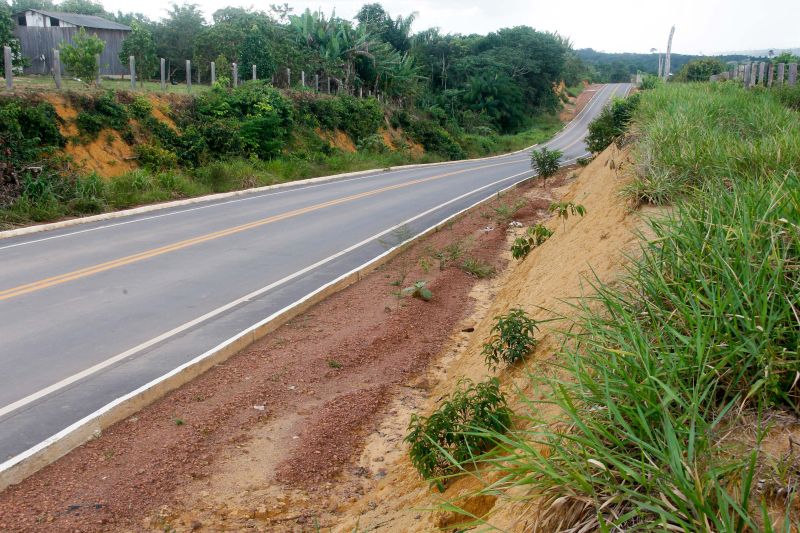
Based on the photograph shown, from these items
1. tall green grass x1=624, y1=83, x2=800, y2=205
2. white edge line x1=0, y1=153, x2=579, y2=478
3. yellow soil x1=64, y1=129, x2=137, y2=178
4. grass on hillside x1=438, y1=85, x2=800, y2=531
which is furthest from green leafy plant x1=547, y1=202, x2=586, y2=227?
yellow soil x1=64, y1=129, x2=137, y2=178

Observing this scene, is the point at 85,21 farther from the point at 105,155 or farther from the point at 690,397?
the point at 690,397

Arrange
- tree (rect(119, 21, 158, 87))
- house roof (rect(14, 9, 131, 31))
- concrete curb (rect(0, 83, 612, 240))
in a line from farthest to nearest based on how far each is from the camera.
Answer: house roof (rect(14, 9, 131, 31)) → tree (rect(119, 21, 158, 87)) → concrete curb (rect(0, 83, 612, 240))

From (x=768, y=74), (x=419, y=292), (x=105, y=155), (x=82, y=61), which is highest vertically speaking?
(x=82, y=61)

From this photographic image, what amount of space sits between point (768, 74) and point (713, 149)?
1290 centimetres

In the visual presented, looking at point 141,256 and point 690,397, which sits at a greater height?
point 690,397

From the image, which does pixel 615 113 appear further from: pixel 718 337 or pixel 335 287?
pixel 718 337

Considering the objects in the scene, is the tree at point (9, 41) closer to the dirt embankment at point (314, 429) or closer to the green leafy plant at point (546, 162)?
the green leafy plant at point (546, 162)

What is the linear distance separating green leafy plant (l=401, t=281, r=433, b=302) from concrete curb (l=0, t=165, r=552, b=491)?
128 centimetres

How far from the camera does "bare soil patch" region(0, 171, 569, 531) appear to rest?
17.2 feet

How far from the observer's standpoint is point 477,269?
13.8 metres

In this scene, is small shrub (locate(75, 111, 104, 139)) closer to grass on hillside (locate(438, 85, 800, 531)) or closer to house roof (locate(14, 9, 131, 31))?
house roof (locate(14, 9, 131, 31))

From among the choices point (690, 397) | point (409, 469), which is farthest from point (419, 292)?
point (690, 397)

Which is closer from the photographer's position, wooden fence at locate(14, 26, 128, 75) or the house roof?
wooden fence at locate(14, 26, 128, 75)

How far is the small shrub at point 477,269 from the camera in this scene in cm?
1369
